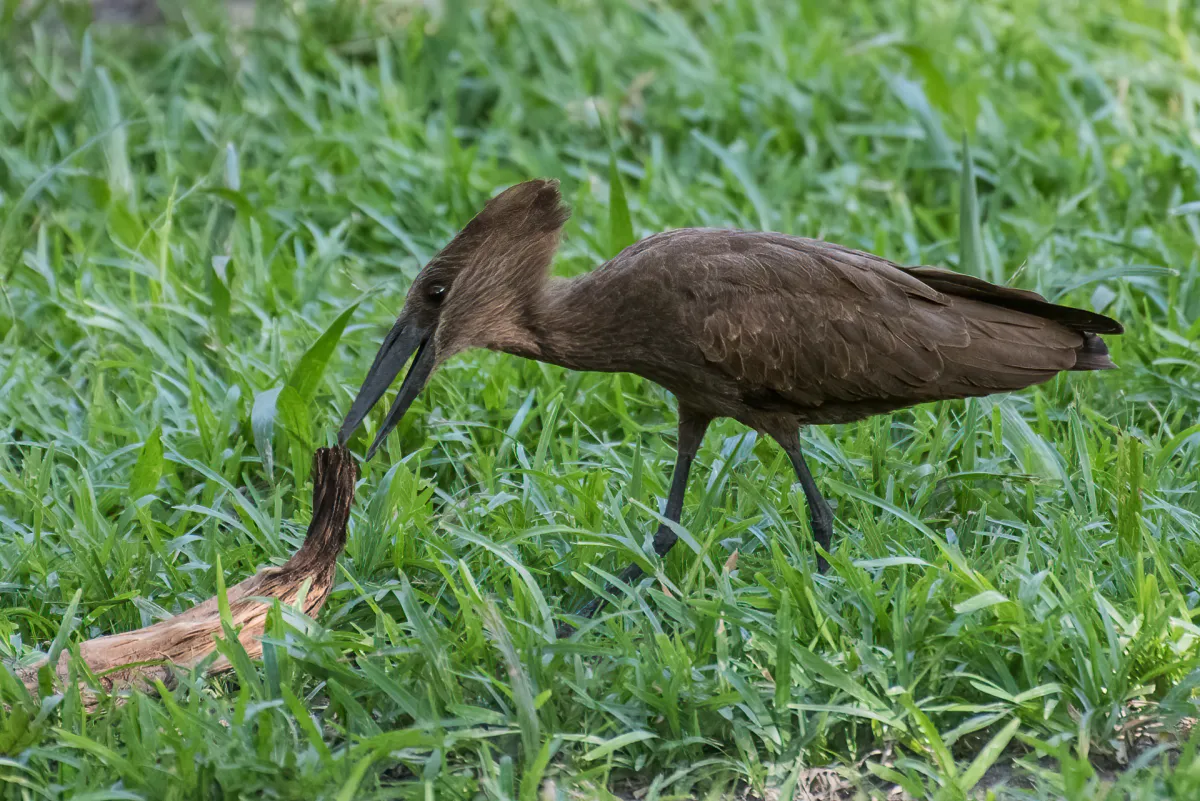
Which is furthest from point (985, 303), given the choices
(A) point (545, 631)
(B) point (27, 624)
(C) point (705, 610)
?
(B) point (27, 624)

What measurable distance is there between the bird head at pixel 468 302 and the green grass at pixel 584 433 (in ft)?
1.15

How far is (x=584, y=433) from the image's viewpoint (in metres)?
4.80

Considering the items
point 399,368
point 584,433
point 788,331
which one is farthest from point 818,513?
point 399,368

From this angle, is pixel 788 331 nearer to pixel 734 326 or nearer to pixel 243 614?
pixel 734 326

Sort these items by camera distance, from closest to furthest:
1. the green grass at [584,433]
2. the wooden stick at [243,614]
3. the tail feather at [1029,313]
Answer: the green grass at [584,433] < the wooden stick at [243,614] < the tail feather at [1029,313]

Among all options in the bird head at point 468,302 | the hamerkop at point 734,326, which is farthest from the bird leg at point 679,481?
the bird head at point 468,302

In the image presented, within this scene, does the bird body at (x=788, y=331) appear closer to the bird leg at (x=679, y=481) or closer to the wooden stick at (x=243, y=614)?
the bird leg at (x=679, y=481)

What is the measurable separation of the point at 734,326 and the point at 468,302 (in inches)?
29.0

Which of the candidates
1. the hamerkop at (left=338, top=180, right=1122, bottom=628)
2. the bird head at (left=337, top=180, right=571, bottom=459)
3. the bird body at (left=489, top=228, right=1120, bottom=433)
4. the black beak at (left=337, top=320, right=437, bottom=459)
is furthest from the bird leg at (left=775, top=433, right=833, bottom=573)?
the black beak at (left=337, top=320, right=437, bottom=459)

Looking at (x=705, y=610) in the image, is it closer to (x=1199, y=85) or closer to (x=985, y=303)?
(x=985, y=303)

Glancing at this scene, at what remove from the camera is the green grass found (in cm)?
321

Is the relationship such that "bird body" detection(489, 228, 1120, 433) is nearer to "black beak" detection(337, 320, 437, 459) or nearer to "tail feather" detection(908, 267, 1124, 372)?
"tail feather" detection(908, 267, 1124, 372)

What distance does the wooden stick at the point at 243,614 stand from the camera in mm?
3447

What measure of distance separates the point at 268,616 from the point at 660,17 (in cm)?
510
